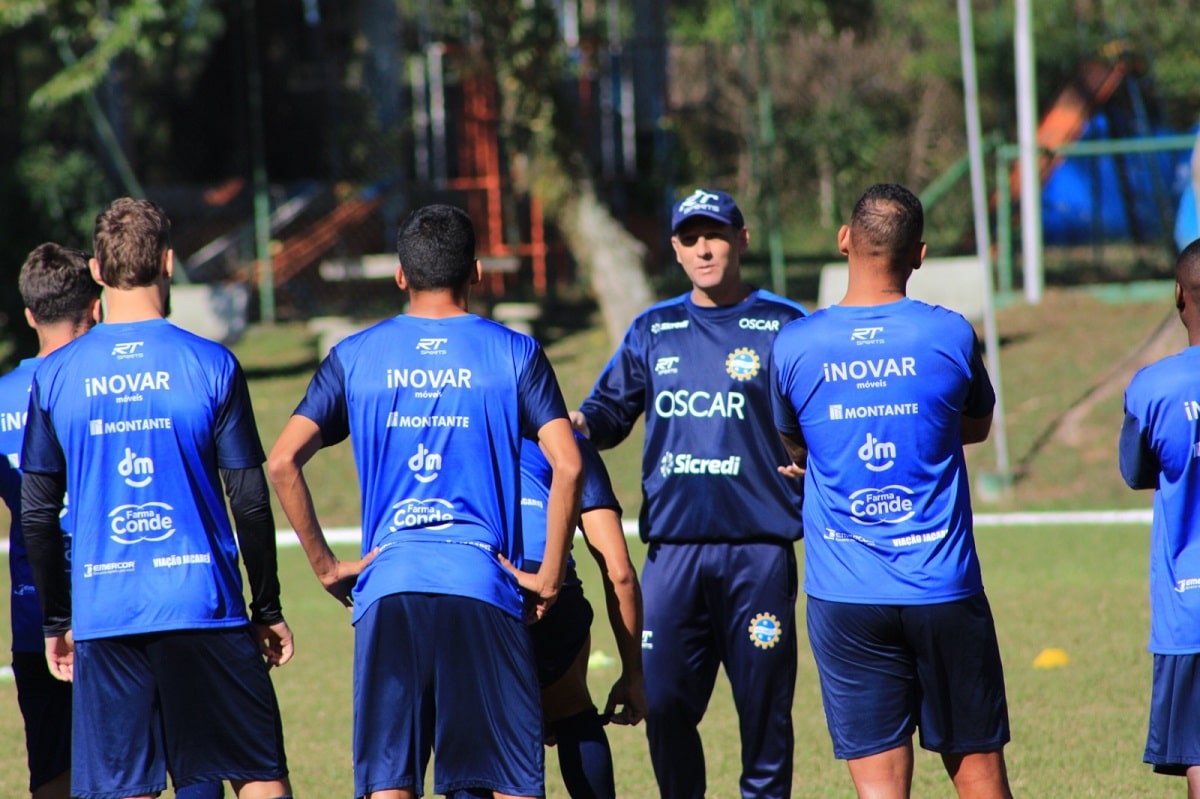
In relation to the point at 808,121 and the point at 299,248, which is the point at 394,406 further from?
the point at 808,121

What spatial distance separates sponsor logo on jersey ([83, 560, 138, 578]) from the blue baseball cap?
7.50 ft

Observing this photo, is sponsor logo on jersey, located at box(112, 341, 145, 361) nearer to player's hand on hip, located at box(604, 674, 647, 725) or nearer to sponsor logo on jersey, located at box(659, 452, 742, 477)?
player's hand on hip, located at box(604, 674, 647, 725)

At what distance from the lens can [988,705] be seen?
428 centimetres

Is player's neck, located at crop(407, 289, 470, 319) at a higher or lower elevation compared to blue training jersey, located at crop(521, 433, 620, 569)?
higher

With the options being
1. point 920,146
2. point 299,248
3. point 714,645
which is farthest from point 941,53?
point 714,645

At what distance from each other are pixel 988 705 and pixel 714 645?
1.30 metres

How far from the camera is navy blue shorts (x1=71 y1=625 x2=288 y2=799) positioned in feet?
13.8

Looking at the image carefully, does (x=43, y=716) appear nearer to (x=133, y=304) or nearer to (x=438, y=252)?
(x=133, y=304)

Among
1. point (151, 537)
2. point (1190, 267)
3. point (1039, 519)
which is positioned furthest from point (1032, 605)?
point (151, 537)

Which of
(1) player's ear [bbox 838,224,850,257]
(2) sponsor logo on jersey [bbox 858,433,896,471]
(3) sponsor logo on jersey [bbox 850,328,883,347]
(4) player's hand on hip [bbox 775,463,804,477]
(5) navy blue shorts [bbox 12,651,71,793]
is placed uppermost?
(1) player's ear [bbox 838,224,850,257]

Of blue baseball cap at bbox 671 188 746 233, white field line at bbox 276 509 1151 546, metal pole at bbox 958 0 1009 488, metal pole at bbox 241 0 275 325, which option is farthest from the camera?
metal pole at bbox 241 0 275 325

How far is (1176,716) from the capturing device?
429cm

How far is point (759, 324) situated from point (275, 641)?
2.09 metres

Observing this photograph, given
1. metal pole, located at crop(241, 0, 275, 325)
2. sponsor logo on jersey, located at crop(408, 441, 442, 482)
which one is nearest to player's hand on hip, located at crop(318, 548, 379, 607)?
sponsor logo on jersey, located at crop(408, 441, 442, 482)
